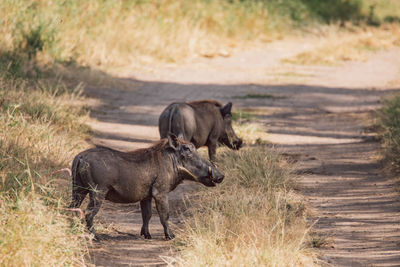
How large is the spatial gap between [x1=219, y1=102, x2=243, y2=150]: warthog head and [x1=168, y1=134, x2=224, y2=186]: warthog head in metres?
2.81

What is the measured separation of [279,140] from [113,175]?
18.7 ft

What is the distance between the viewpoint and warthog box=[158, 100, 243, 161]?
901cm

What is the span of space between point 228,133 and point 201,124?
77cm

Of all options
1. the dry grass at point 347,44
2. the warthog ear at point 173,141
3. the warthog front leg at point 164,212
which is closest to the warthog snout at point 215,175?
the warthog ear at point 173,141

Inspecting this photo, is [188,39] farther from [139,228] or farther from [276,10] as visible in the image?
[139,228]

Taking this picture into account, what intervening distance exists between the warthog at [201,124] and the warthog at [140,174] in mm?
1293

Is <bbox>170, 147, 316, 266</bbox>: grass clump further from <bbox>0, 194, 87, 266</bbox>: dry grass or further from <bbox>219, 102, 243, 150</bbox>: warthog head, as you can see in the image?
<bbox>219, 102, 243, 150</bbox>: warthog head

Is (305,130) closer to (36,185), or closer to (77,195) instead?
(77,195)

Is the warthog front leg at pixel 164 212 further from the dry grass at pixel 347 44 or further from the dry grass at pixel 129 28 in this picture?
the dry grass at pixel 347 44

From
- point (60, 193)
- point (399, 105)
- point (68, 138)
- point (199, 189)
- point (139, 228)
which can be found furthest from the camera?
point (399, 105)

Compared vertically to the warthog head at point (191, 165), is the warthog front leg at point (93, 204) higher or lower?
lower

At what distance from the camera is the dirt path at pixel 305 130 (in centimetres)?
672

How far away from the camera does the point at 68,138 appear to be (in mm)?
9852

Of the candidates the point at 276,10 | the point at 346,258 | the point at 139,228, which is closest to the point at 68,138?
the point at 139,228
